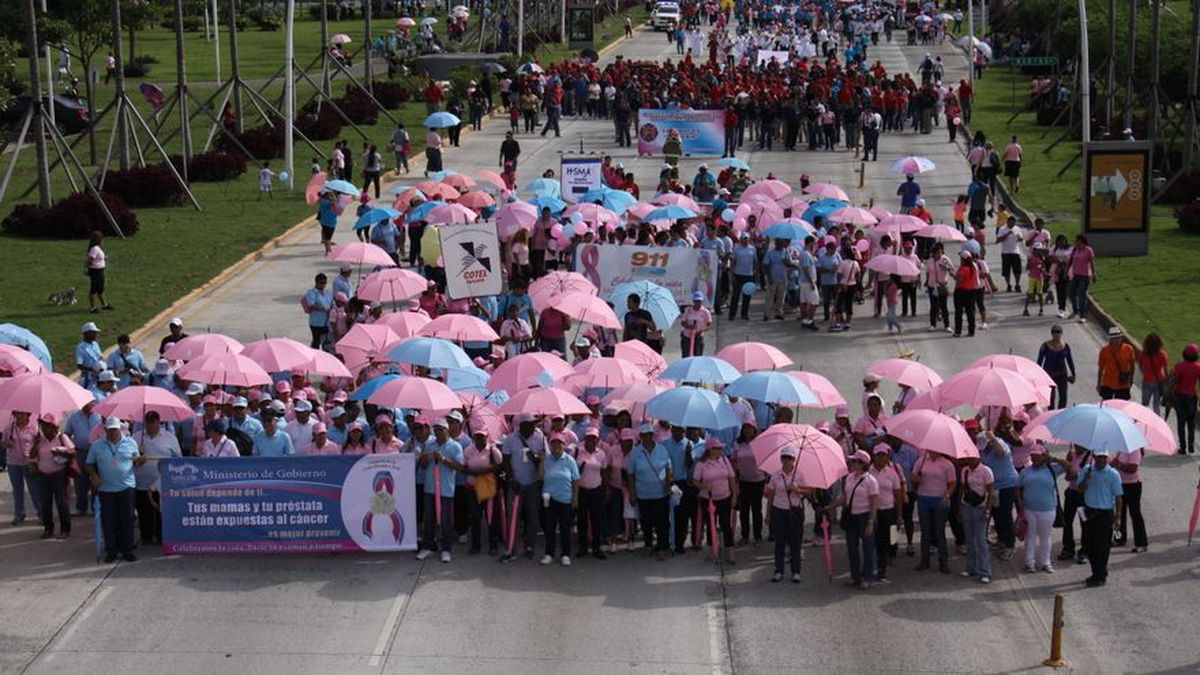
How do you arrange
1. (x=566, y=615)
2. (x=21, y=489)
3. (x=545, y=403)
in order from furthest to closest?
1. (x=21, y=489)
2. (x=545, y=403)
3. (x=566, y=615)

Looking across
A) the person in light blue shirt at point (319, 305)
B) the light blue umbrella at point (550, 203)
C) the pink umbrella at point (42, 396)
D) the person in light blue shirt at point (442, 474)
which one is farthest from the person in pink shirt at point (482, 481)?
the light blue umbrella at point (550, 203)

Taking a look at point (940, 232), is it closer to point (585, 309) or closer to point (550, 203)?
point (550, 203)

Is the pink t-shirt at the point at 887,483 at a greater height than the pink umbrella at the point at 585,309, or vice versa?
the pink umbrella at the point at 585,309

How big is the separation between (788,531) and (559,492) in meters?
2.41

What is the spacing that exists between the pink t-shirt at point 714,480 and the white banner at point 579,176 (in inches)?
699

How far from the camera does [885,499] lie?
19.0m

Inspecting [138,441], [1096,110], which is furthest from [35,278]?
[1096,110]

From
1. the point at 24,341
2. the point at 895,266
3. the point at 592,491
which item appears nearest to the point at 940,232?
the point at 895,266

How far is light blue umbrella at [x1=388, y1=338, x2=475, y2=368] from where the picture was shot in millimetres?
22469

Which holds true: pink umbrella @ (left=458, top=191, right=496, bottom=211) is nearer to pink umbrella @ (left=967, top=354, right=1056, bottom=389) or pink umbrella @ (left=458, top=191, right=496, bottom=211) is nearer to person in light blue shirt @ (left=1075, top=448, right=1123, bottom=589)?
pink umbrella @ (left=967, top=354, right=1056, bottom=389)

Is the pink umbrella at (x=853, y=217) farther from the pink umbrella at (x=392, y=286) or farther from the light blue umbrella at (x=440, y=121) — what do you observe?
the light blue umbrella at (x=440, y=121)

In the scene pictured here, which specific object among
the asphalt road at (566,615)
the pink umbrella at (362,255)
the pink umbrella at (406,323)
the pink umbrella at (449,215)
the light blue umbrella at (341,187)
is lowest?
the asphalt road at (566,615)

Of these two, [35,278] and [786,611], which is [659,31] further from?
[786,611]

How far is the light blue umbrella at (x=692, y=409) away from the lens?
1973 centimetres
